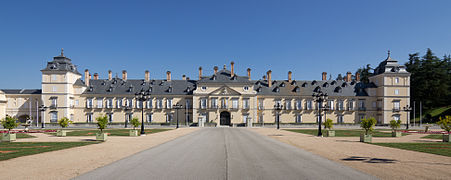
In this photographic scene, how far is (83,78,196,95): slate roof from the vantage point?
6994 cm

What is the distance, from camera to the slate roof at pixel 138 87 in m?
69.9

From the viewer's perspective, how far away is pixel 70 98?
67.3 meters

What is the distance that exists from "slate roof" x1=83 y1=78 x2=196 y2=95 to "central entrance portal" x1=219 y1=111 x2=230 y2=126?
30.9 feet

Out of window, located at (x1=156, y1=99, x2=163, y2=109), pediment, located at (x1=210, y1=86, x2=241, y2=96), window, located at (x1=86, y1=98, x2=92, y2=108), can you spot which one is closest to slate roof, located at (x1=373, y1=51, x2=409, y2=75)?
pediment, located at (x1=210, y1=86, x2=241, y2=96)

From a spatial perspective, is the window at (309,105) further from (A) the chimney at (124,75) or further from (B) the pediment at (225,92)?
(A) the chimney at (124,75)

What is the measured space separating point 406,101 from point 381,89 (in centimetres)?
600

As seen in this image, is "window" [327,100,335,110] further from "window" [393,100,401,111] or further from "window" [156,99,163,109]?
"window" [156,99,163,109]

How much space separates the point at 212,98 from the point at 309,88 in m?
23.5

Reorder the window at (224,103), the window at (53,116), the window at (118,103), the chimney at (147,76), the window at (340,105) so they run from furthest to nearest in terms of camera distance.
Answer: the chimney at (147,76) → the window at (340,105) → the window at (118,103) → the window at (224,103) → the window at (53,116)

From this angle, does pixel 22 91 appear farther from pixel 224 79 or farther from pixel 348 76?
pixel 348 76

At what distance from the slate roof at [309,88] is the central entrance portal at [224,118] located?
908cm

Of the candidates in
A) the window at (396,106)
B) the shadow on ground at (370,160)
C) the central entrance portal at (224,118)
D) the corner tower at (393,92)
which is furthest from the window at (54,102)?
the window at (396,106)

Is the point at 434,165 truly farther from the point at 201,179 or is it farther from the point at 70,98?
the point at 70,98

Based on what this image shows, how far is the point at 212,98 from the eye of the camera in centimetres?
6612
